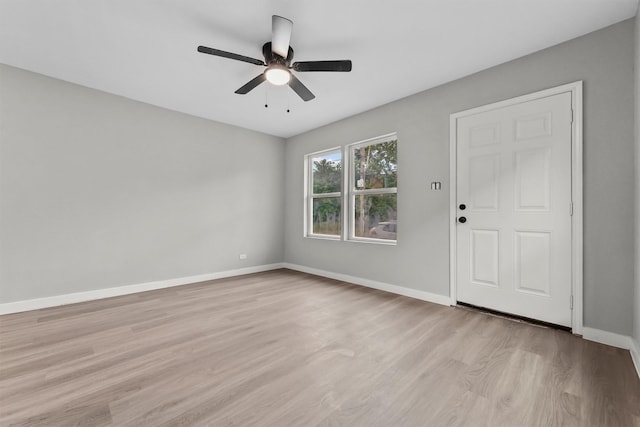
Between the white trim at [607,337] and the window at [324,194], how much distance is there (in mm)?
3028

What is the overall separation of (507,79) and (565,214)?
1.45 meters

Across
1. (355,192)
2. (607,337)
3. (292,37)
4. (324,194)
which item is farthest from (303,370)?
(324,194)

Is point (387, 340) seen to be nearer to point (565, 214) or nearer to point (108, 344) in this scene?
point (565, 214)

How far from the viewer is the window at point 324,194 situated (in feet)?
15.5

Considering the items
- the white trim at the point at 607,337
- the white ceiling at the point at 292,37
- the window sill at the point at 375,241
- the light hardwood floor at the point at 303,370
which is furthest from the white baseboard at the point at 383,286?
the white ceiling at the point at 292,37

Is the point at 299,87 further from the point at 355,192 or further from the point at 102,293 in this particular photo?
the point at 102,293

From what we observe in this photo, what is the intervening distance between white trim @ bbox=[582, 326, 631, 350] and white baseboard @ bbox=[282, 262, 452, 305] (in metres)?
1.14

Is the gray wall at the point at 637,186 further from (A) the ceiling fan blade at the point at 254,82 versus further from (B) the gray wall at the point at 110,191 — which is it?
(B) the gray wall at the point at 110,191

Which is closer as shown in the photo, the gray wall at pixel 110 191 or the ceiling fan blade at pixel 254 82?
the ceiling fan blade at pixel 254 82

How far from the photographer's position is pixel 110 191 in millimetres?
3557

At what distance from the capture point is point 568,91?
245cm

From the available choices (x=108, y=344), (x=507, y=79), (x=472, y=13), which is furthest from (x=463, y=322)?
(x=108, y=344)

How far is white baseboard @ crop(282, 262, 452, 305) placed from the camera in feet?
10.7

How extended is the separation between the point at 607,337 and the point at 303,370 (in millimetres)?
2466
